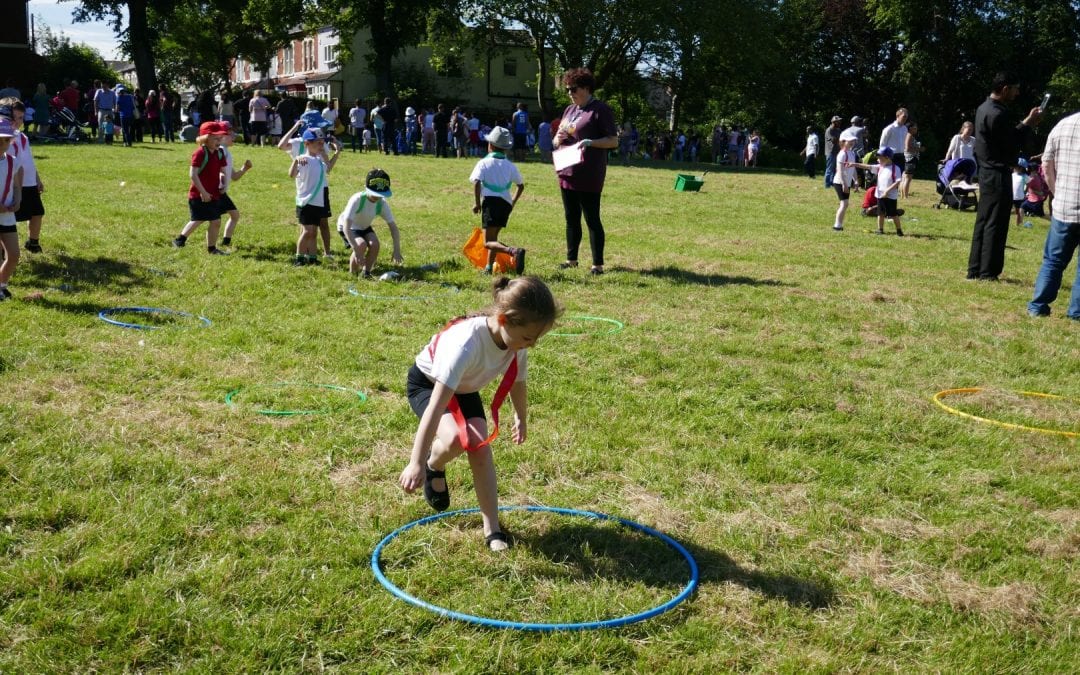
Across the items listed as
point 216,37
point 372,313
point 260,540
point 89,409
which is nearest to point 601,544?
point 260,540

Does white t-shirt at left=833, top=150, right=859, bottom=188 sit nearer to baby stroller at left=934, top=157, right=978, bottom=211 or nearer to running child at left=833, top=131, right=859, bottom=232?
running child at left=833, top=131, right=859, bottom=232

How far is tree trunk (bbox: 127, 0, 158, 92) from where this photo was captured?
4681cm

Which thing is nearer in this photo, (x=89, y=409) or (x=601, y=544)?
(x=601, y=544)

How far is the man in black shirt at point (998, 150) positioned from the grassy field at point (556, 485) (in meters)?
1.96

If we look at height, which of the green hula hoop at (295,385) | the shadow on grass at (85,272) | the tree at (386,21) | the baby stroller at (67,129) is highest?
the tree at (386,21)

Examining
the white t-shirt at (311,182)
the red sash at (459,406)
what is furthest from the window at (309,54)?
the red sash at (459,406)

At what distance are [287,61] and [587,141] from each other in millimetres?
84149

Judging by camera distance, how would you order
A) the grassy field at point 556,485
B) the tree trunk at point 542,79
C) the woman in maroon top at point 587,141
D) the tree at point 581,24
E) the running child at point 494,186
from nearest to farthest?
the grassy field at point 556,485 → the woman in maroon top at point 587,141 → the running child at point 494,186 → the tree at point 581,24 → the tree trunk at point 542,79

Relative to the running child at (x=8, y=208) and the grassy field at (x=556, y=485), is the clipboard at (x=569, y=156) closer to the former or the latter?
the grassy field at (x=556, y=485)

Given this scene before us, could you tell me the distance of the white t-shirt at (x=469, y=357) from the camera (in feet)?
13.1

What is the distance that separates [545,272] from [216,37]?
7112cm

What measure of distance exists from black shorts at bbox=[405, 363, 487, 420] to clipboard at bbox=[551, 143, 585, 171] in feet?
21.7

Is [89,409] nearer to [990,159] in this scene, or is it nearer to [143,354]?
[143,354]

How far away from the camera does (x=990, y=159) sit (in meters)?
11.6
